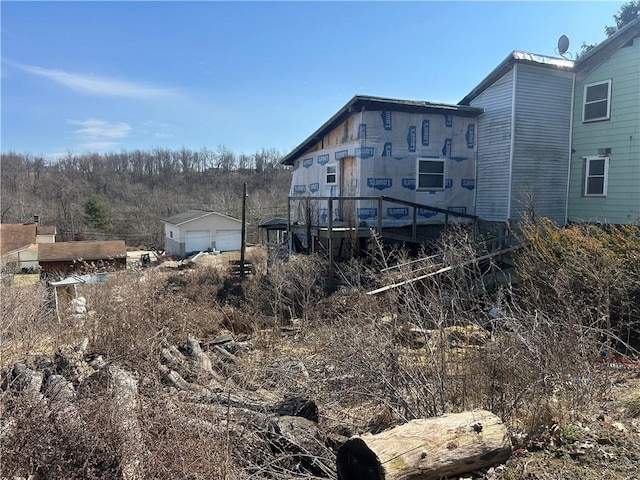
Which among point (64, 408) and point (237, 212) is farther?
point (237, 212)

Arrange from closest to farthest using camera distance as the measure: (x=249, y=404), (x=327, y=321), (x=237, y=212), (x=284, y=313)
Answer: (x=249, y=404) < (x=327, y=321) < (x=284, y=313) < (x=237, y=212)

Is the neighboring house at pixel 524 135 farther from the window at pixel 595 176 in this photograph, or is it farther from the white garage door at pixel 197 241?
the white garage door at pixel 197 241

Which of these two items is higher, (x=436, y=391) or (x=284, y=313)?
(x=436, y=391)

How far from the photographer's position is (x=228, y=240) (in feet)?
155

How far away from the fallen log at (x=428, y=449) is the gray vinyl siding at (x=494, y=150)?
1208cm

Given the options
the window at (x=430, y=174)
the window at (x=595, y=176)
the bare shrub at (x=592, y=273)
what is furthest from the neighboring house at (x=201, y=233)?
the bare shrub at (x=592, y=273)

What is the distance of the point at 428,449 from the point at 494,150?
1335 cm

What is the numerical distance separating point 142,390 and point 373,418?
263 centimetres

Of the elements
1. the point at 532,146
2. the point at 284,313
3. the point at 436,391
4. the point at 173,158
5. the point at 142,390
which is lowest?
the point at 284,313

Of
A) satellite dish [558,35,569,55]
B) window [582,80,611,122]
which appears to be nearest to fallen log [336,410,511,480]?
window [582,80,611,122]

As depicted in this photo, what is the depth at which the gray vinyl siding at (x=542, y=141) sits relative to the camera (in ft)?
46.0

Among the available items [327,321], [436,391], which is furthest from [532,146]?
[436,391]

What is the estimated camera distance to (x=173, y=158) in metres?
79.9

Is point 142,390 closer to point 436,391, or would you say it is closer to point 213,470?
point 213,470
